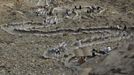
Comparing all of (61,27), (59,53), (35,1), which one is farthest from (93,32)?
(35,1)

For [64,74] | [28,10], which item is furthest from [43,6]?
[64,74]

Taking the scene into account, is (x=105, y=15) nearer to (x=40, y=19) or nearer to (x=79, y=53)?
(x=40, y=19)

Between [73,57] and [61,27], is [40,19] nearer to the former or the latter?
[61,27]

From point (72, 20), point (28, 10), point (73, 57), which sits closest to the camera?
point (73, 57)

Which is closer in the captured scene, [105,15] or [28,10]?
[105,15]

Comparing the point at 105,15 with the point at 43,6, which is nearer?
the point at 105,15

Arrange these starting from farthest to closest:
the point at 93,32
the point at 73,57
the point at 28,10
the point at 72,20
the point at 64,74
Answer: the point at 28,10
the point at 72,20
the point at 93,32
the point at 73,57
the point at 64,74
